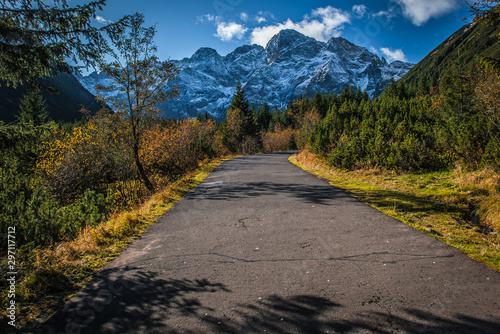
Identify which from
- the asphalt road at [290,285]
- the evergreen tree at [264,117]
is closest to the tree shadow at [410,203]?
the asphalt road at [290,285]

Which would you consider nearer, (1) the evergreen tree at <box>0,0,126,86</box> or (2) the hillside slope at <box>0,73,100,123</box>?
(1) the evergreen tree at <box>0,0,126,86</box>

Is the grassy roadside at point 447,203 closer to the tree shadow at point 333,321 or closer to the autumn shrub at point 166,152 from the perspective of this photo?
the tree shadow at point 333,321

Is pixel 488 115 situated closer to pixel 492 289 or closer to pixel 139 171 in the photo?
pixel 492 289

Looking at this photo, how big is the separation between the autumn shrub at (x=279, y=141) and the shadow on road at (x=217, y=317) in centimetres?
5005

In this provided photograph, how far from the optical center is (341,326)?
2.28 m

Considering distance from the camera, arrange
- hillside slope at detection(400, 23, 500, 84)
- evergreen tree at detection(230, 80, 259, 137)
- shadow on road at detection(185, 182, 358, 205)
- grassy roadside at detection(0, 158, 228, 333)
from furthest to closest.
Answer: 1. hillside slope at detection(400, 23, 500, 84)
2. evergreen tree at detection(230, 80, 259, 137)
3. shadow on road at detection(185, 182, 358, 205)
4. grassy roadside at detection(0, 158, 228, 333)

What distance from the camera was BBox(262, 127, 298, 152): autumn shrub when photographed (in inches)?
2152

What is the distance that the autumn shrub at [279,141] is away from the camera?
5467 centimetres

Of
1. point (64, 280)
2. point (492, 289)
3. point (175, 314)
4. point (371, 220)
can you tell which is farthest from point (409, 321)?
point (64, 280)

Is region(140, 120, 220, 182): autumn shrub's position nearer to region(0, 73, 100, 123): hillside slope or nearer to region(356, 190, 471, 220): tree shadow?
region(356, 190, 471, 220): tree shadow

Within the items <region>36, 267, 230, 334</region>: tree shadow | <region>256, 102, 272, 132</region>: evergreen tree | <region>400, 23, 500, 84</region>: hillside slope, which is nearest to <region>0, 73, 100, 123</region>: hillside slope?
<region>256, 102, 272, 132</region>: evergreen tree

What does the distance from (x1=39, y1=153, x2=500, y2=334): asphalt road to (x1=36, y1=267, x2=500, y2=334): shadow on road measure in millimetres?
11

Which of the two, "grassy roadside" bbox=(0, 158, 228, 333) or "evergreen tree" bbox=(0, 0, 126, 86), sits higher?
"evergreen tree" bbox=(0, 0, 126, 86)

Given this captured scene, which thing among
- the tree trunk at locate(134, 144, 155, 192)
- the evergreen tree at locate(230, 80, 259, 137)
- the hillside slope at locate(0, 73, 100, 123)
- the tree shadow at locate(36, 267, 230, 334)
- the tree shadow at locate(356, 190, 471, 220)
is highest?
the hillside slope at locate(0, 73, 100, 123)
